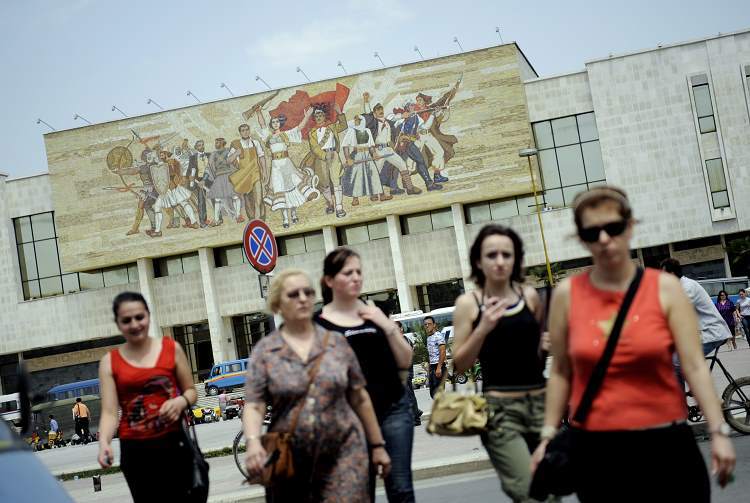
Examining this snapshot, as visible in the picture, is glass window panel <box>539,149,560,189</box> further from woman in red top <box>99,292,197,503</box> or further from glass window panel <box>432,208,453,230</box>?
woman in red top <box>99,292,197,503</box>

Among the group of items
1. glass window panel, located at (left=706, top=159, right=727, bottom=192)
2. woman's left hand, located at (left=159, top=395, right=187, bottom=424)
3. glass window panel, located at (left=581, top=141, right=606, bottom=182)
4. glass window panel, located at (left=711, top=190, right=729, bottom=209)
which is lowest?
woman's left hand, located at (left=159, top=395, right=187, bottom=424)

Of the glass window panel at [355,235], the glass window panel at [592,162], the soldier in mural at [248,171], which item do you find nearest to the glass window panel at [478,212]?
the glass window panel at [592,162]

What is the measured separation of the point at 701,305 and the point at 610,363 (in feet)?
21.3

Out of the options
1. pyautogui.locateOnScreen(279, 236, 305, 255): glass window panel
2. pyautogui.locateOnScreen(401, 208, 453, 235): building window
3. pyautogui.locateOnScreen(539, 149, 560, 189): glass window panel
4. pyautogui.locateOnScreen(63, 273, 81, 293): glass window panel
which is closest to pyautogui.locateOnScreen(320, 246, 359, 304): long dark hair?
pyautogui.locateOnScreen(401, 208, 453, 235): building window

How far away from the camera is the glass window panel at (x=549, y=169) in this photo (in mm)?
59125

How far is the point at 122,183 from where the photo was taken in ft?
202

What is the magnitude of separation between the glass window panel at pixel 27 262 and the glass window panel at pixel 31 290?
0.31 m

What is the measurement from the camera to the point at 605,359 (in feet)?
12.0

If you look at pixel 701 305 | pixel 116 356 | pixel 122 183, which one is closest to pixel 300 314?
pixel 116 356

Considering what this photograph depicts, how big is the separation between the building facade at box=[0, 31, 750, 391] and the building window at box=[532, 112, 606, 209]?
0.25 feet

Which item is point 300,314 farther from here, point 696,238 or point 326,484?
point 696,238

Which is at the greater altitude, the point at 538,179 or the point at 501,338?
the point at 538,179

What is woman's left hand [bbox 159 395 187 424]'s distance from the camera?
6074 millimetres

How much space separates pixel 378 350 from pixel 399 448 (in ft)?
1.73
